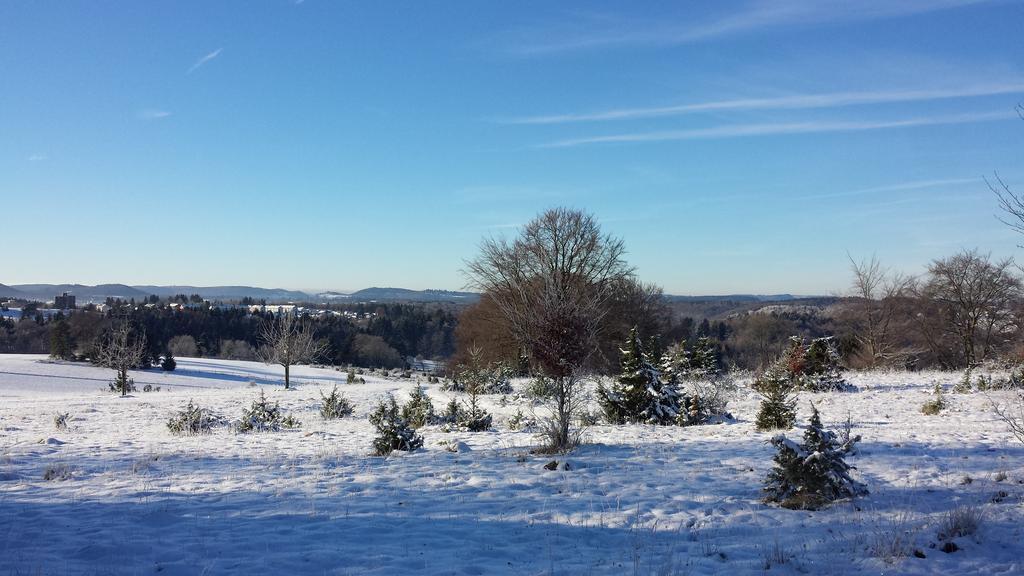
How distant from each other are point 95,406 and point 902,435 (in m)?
24.6

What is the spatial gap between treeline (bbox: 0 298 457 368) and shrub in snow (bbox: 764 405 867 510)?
58.8 meters

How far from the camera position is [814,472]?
19.5 ft

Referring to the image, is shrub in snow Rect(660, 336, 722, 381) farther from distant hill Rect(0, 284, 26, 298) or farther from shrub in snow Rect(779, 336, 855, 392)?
distant hill Rect(0, 284, 26, 298)

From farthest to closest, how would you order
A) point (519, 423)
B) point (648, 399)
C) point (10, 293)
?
1. point (10, 293)
2. point (519, 423)
3. point (648, 399)

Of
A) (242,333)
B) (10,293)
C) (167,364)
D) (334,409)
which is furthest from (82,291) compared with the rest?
(334,409)

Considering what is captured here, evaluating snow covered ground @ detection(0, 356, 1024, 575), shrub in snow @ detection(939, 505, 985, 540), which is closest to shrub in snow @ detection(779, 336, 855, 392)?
snow covered ground @ detection(0, 356, 1024, 575)

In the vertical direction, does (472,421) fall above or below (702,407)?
below

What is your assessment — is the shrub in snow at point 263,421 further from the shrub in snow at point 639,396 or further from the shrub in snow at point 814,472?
the shrub in snow at point 814,472

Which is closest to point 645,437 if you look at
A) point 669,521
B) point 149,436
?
point 669,521

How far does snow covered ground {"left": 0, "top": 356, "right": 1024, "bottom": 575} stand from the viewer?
470 centimetres

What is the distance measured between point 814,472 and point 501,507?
129 inches

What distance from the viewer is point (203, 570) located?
14.8 ft

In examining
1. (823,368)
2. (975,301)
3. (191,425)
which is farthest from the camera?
(975,301)

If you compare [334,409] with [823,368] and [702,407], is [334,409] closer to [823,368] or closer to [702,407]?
[702,407]
